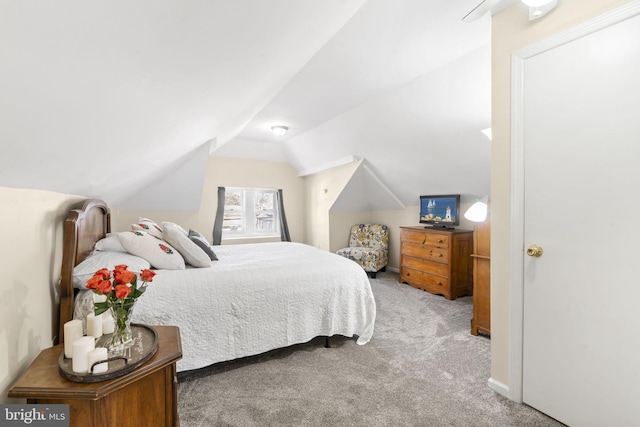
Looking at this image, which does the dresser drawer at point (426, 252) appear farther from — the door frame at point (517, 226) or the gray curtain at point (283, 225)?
the gray curtain at point (283, 225)

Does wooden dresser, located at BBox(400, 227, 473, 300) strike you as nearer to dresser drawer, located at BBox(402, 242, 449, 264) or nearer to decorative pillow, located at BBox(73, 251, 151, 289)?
dresser drawer, located at BBox(402, 242, 449, 264)

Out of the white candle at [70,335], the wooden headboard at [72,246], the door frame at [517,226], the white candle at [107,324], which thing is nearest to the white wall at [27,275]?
the wooden headboard at [72,246]

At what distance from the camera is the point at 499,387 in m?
1.81

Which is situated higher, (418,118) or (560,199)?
(418,118)

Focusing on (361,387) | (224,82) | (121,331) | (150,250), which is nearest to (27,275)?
(121,331)

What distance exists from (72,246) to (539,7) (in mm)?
2744

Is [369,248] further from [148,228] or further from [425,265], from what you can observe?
[148,228]

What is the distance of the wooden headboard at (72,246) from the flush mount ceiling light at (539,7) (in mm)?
2583

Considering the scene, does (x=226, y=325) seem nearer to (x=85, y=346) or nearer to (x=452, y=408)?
(x=85, y=346)

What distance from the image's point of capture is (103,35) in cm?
60

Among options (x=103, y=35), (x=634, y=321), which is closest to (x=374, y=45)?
(x=103, y=35)

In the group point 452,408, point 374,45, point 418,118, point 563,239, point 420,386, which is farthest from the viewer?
point 418,118

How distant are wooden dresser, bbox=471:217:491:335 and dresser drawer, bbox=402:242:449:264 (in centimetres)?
99

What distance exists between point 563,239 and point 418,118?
202cm
